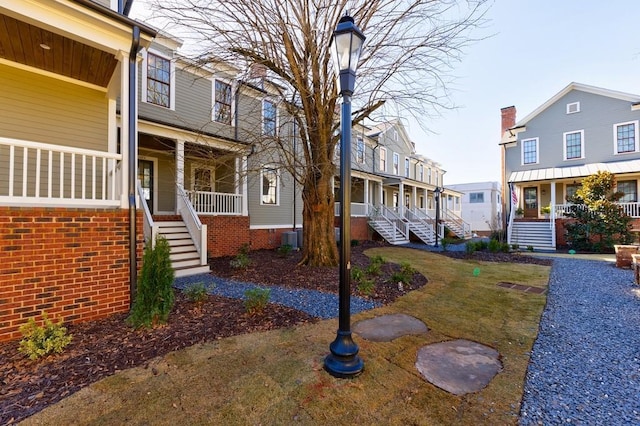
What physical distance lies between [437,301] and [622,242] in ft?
40.2

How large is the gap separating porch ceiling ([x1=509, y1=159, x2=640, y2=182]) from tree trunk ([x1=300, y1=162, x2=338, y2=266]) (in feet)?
46.4

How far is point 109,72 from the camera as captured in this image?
611cm

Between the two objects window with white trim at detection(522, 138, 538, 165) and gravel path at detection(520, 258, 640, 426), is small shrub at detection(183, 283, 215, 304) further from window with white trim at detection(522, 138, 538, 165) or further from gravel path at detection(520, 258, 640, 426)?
window with white trim at detection(522, 138, 538, 165)

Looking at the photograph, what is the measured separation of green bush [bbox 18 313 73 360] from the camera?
9.49 ft

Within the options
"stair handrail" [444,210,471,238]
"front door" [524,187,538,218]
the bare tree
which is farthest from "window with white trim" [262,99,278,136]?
"front door" [524,187,538,218]

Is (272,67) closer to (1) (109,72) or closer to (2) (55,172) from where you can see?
(1) (109,72)

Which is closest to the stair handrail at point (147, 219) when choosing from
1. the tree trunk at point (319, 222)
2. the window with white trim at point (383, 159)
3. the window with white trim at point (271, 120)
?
the window with white trim at point (271, 120)

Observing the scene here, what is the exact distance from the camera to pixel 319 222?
25.3 ft

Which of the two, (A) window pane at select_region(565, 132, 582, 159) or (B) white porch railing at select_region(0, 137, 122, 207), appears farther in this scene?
(A) window pane at select_region(565, 132, 582, 159)

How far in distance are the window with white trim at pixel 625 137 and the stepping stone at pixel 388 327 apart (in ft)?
61.9

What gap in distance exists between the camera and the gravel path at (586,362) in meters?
2.26

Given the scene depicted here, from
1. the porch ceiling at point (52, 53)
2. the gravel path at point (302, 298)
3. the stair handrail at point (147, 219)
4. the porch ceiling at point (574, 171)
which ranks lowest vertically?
the gravel path at point (302, 298)

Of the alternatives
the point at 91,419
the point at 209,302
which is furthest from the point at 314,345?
the point at 209,302

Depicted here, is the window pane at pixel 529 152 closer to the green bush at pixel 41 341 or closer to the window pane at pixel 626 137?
the window pane at pixel 626 137
